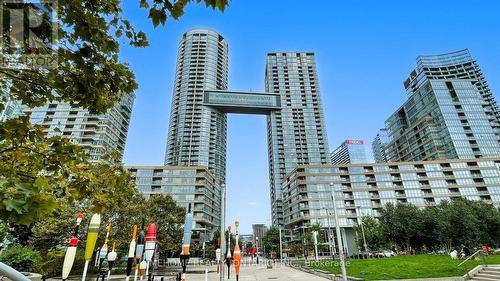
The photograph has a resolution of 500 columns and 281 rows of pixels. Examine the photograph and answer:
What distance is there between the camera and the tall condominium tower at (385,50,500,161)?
9469 centimetres

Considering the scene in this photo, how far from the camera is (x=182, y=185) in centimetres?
7381

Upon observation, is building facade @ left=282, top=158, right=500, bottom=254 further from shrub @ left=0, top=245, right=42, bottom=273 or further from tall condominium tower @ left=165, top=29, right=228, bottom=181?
shrub @ left=0, top=245, right=42, bottom=273

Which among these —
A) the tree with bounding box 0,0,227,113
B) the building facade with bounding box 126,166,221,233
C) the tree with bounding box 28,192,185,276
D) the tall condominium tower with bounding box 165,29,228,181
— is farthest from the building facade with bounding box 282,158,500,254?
the tree with bounding box 0,0,227,113

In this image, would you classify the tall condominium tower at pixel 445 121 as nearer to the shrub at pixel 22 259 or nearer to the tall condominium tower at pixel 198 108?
the tall condominium tower at pixel 198 108

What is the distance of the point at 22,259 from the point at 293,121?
11628 centimetres

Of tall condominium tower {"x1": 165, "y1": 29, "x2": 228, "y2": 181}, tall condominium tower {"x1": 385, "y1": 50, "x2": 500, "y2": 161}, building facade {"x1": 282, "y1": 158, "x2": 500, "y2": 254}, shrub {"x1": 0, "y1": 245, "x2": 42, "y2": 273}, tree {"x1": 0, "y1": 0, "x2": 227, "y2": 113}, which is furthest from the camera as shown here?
tall condominium tower {"x1": 165, "y1": 29, "x2": 228, "y2": 181}

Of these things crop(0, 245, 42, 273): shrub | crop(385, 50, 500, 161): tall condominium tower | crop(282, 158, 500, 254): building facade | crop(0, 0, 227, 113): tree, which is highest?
crop(385, 50, 500, 161): tall condominium tower

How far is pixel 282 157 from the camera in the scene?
4867 inches

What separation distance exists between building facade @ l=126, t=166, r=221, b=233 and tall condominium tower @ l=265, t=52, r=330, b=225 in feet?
162

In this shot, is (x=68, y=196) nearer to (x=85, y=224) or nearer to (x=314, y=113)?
(x=85, y=224)

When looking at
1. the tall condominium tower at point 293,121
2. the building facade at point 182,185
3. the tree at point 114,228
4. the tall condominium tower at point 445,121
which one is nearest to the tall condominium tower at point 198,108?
the tall condominium tower at point 293,121

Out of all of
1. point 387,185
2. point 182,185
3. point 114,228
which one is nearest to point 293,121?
point 387,185

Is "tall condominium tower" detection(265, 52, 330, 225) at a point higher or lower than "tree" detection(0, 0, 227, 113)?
higher

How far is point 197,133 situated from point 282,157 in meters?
40.2
